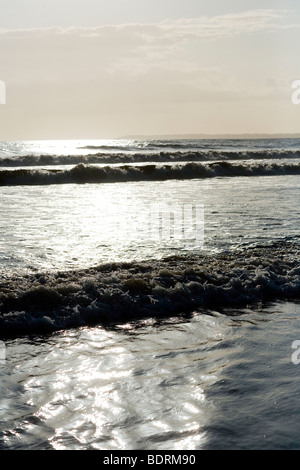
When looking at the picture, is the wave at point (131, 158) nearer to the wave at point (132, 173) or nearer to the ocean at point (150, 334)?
the wave at point (132, 173)

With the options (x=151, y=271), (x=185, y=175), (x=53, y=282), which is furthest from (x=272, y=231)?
(x=185, y=175)

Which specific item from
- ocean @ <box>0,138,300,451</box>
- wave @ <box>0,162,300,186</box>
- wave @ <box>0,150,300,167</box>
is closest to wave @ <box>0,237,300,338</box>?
ocean @ <box>0,138,300,451</box>

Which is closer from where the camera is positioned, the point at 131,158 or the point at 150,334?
the point at 150,334

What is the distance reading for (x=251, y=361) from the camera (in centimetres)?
533

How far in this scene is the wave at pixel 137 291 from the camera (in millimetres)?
6705

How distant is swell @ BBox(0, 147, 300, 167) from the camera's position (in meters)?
39.8

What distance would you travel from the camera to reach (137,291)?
24.6ft

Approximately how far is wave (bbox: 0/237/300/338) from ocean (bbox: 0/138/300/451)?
2 cm

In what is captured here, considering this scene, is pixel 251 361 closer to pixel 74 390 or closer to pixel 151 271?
pixel 74 390

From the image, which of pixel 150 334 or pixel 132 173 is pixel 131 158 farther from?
pixel 150 334

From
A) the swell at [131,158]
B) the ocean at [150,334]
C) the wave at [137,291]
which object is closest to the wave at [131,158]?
the swell at [131,158]

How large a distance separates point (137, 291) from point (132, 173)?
2563 cm

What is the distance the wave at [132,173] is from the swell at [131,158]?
8.21m

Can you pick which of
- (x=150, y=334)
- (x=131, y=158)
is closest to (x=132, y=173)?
(x=131, y=158)
